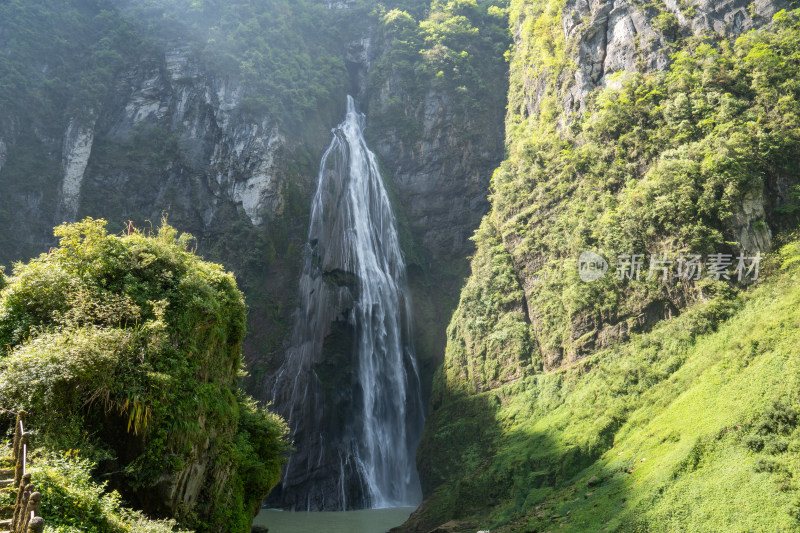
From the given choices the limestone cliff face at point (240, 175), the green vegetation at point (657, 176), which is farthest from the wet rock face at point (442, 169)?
the green vegetation at point (657, 176)

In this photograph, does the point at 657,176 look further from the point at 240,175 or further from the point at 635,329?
the point at 240,175

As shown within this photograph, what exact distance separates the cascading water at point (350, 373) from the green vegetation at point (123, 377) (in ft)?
40.6

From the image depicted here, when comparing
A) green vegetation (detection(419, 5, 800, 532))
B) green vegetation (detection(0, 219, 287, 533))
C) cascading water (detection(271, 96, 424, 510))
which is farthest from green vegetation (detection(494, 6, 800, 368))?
green vegetation (detection(0, 219, 287, 533))

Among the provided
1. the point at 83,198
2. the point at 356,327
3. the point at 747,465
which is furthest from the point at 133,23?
the point at 747,465

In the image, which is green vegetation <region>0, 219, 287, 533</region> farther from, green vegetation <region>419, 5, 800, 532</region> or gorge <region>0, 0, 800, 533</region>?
green vegetation <region>419, 5, 800, 532</region>

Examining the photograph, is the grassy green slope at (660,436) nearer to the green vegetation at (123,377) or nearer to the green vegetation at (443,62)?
the green vegetation at (123,377)

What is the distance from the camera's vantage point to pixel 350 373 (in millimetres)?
26375

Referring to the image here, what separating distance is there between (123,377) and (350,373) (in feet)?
59.6

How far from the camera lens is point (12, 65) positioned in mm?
32625

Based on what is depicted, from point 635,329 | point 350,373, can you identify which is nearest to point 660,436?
point 635,329

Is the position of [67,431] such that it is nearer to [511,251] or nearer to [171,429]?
[171,429]

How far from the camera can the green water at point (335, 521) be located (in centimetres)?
1928

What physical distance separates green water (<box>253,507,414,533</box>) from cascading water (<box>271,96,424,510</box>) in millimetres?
1169

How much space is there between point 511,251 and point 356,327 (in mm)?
9352
